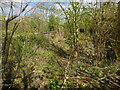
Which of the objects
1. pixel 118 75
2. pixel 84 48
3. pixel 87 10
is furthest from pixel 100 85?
pixel 84 48

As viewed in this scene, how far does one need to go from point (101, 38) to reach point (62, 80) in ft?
4.33

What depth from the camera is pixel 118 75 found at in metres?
1.66

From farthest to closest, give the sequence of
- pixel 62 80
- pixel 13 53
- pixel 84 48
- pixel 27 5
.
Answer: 1. pixel 84 48
2. pixel 62 80
3. pixel 13 53
4. pixel 27 5

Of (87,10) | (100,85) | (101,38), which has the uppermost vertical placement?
(87,10)

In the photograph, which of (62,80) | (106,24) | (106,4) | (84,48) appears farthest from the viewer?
(84,48)

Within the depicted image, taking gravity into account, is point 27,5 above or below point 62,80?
above

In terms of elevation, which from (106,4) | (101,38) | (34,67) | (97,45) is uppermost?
(106,4)

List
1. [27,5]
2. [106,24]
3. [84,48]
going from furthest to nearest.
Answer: [84,48]
[106,24]
[27,5]

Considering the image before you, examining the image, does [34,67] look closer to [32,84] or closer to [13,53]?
[32,84]

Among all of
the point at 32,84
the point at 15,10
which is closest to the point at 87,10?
the point at 15,10

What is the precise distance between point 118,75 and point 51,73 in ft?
3.56

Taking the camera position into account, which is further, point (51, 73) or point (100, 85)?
point (51, 73)

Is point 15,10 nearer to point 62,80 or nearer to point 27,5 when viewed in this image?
point 27,5

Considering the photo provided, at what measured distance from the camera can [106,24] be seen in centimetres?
205
